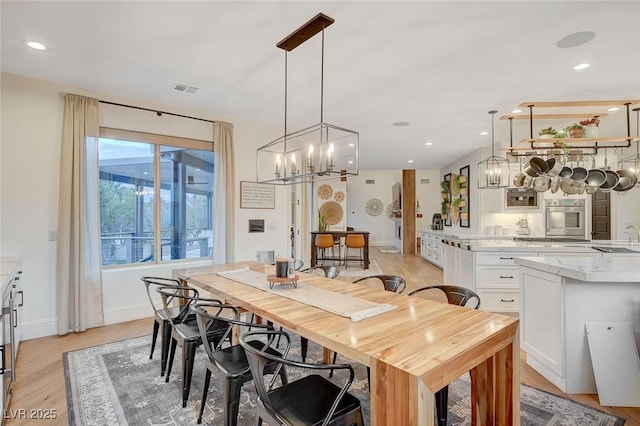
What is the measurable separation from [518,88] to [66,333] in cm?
563

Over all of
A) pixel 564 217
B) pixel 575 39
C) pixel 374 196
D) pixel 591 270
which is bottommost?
pixel 591 270

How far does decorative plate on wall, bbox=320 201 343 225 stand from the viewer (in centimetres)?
1101

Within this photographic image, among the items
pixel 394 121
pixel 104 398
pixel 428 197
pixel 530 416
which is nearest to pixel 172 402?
pixel 104 398

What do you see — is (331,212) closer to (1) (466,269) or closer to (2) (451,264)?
(2) (451,264)

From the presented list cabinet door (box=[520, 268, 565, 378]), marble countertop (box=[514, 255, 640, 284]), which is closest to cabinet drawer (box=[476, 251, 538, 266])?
cabinet door (box=[520, 268, 565, 378])

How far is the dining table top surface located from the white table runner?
0.04 meters

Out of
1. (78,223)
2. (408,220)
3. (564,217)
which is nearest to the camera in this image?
(78,223)

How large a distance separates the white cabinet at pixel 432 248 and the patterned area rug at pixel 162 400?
5.13 metres

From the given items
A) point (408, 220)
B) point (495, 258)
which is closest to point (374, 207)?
point (408, 220)

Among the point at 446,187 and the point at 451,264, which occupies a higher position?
the point at 446,187

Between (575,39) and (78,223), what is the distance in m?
5.00

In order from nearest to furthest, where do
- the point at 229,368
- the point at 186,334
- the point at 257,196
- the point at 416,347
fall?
the point at 416,347 → the point at 229,368 → the point at 186,334 → the point at 257,196

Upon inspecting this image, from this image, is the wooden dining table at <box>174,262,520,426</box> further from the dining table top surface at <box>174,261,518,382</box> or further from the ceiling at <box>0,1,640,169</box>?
the ceiling at <box>0,1,640,169</box>

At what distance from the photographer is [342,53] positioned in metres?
2.83
